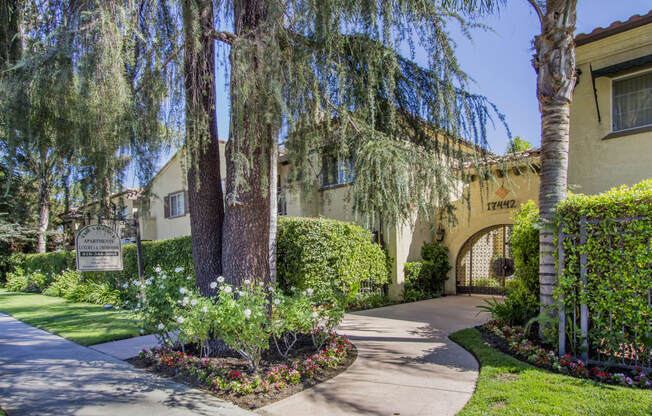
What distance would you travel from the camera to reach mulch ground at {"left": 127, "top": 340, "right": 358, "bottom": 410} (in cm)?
446

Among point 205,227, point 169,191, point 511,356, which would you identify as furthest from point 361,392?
point 169,191

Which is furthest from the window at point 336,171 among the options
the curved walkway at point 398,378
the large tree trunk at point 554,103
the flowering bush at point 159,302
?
the large tree trunk at point 554,103

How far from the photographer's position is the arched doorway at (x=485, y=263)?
14.1m

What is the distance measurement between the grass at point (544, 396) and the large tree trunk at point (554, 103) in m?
1.55

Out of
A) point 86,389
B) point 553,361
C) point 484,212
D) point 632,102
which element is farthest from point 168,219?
point 632,102

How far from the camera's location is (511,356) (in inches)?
225

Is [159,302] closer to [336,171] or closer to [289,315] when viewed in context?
[289,315]

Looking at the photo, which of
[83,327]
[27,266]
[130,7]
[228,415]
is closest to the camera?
[228,415]

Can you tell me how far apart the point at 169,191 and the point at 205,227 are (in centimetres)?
1752

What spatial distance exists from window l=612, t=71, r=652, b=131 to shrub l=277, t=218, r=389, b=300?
7112mm

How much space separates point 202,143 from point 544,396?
5175 millimetres

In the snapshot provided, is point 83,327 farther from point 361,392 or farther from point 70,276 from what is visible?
point 70,276

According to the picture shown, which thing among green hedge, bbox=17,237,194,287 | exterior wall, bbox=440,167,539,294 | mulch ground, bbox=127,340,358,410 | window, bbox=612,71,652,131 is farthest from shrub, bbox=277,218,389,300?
window, bbox=612,71,652,131

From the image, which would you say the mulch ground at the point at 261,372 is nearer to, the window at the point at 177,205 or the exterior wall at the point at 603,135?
the exterior wall at the point at 603,135
